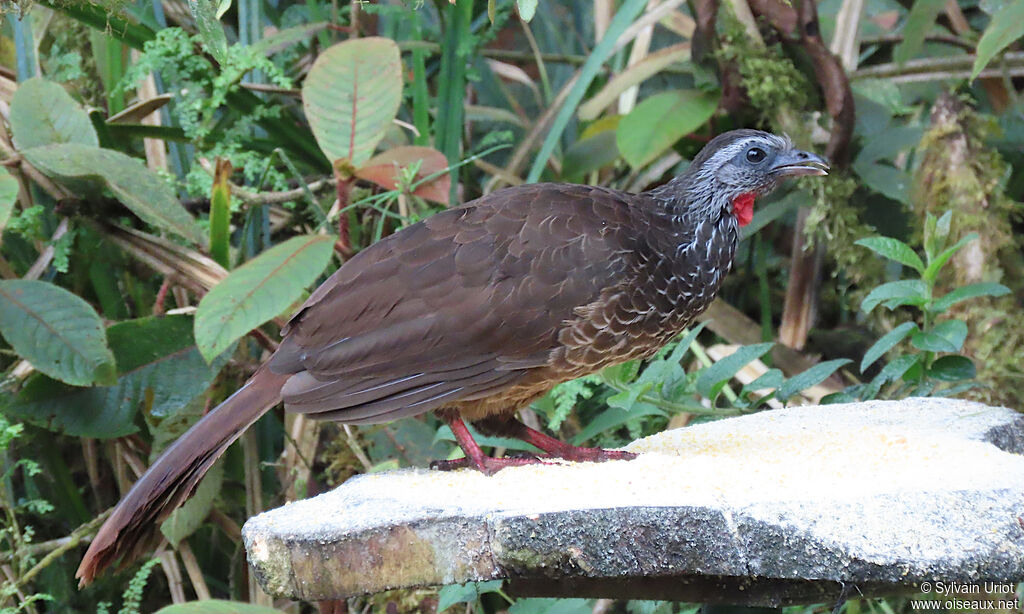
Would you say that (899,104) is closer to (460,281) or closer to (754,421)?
(754,421)

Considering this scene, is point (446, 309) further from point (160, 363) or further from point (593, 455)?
point (160, 363)

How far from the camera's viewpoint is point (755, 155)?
109 inches

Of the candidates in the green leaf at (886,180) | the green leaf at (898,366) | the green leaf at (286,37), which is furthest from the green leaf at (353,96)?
the green leaf at (886,180)

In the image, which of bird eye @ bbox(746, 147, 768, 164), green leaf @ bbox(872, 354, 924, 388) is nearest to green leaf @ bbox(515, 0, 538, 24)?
bird eye @ bbox(746, 147, 768, 164)

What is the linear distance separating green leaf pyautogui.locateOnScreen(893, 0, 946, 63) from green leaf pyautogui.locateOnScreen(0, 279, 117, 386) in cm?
292

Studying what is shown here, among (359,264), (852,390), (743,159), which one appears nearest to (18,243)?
(359,264)

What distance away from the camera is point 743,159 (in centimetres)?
276

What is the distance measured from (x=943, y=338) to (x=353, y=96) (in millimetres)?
1745

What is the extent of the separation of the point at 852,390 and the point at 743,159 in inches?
32.7

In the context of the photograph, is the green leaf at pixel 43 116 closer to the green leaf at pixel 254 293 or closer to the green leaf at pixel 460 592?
the green leaf at pixel 254 293

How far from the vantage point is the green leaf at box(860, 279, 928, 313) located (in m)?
2.73

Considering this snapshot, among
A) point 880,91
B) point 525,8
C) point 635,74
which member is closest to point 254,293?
point 525,8

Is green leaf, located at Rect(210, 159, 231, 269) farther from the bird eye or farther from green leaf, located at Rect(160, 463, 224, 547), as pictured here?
the bird eye

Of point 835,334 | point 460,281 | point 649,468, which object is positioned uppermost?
point 460,281
